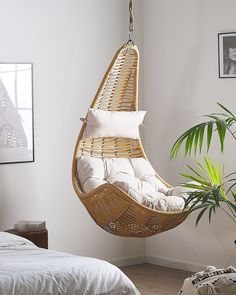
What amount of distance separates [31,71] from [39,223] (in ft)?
4.41

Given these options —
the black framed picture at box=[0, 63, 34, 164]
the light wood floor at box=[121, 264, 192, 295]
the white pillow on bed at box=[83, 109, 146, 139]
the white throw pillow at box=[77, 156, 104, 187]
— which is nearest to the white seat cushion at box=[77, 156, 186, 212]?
the white throw pillow at box=[77, 156, 104, 187]

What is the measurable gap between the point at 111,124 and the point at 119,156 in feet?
1.48

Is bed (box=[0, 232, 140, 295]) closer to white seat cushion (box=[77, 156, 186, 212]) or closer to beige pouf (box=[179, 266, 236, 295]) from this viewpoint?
beige pouf (box=[179, 266, 236, 295])

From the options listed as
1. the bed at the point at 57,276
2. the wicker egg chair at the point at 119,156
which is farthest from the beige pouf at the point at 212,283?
the wicker egg chair at the point at 119,156

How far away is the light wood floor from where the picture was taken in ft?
19.4

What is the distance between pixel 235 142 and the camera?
20.3 feet

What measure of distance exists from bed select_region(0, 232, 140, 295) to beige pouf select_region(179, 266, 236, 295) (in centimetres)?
57

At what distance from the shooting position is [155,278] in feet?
20.9

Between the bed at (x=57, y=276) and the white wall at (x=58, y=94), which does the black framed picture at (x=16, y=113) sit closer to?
the white wall at (x=58, y=94)

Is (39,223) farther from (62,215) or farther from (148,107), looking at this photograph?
(148,107)

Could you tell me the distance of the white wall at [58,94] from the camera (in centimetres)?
617

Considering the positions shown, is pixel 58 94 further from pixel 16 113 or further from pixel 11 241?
pixel 11 241

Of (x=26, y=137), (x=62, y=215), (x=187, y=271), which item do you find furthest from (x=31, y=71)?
(x=187, y=271)

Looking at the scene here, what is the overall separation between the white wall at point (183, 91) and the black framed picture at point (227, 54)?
64 mm
